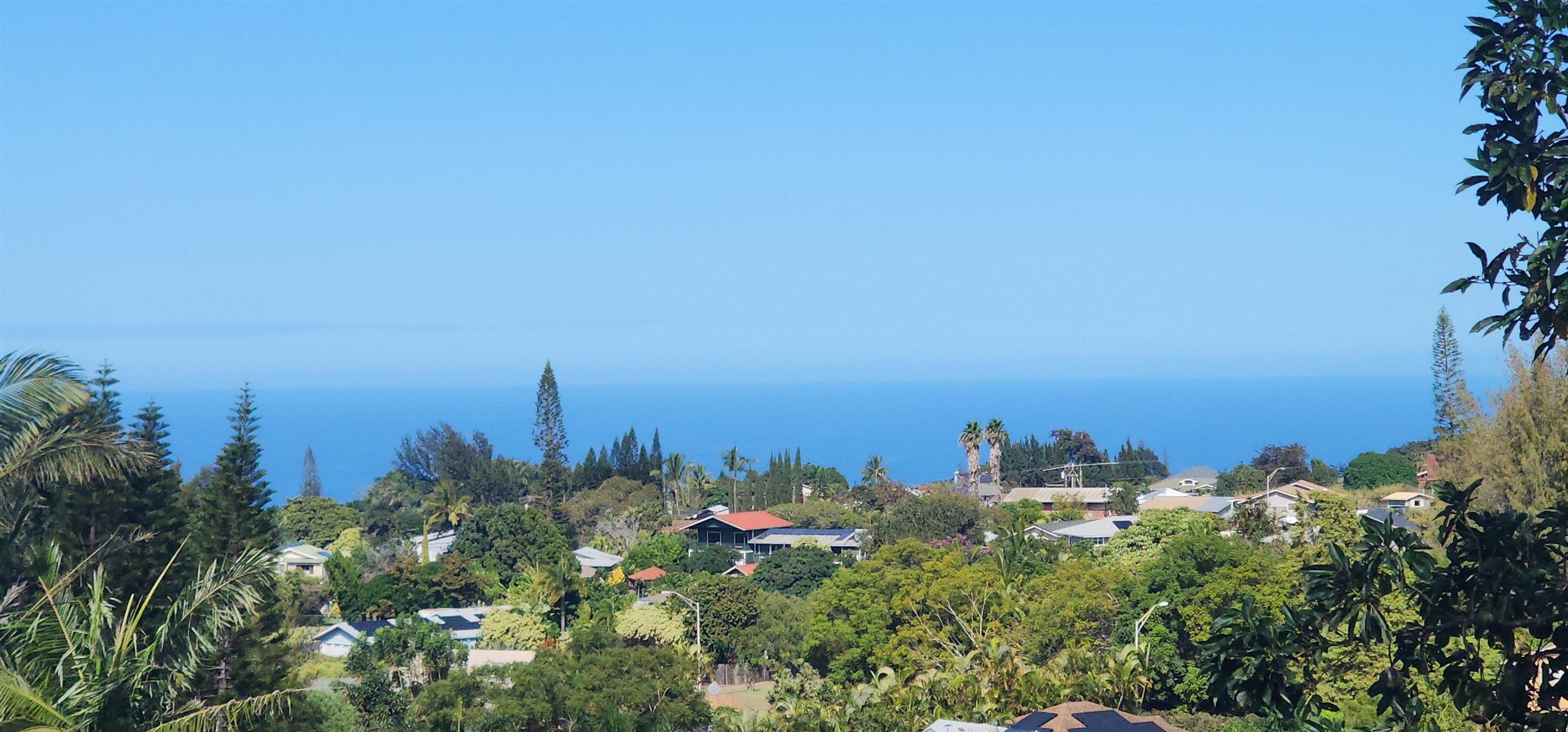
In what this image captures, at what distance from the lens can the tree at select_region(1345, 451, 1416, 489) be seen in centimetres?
7350

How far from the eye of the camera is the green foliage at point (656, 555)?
5659 cm

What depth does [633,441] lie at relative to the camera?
297 ft

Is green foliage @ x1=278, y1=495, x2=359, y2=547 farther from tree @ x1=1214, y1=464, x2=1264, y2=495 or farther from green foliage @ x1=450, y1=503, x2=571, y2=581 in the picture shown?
tree @ x1=1214, y1=464, x2=1264, y2=495

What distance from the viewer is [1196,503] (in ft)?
209

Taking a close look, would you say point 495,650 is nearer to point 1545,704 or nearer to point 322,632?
point 322,632

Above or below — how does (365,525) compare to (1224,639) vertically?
below

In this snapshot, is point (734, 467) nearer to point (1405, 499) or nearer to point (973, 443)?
point (973, 443)

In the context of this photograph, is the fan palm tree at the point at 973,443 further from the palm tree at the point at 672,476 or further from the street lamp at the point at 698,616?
the street lamp at the point at 698,616

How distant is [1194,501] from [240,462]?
160 feet

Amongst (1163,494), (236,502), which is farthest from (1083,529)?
(236,502)

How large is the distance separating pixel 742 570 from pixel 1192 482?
43.3m

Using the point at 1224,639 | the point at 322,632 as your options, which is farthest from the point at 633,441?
the point at 1224,639

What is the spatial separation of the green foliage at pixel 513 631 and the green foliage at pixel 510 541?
29.5ft

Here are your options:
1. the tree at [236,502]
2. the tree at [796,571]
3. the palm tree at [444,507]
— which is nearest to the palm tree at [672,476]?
the palm tree at [444,507]
